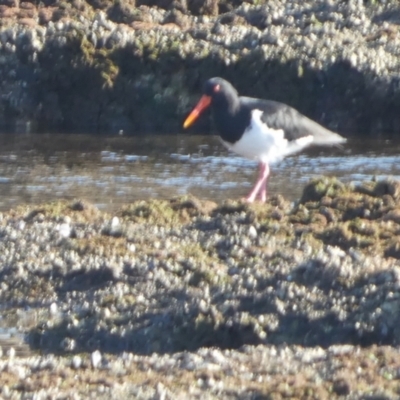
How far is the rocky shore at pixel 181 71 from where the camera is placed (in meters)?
17.4

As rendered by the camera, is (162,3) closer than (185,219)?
No

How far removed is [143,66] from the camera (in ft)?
59.4

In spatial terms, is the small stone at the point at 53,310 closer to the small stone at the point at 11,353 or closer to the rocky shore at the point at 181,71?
the small stone at the point at 11,353

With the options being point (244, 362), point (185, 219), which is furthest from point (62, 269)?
point (244, 362)

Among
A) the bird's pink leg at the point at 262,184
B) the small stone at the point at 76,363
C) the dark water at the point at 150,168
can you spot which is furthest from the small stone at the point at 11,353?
the dark water at the point at 150,168

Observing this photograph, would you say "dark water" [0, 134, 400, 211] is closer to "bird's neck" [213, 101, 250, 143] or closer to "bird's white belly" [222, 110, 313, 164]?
"bird's white belly" [222, 110, 313, 164]

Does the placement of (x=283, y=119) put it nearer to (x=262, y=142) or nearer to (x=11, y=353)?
(x=262, y=142)

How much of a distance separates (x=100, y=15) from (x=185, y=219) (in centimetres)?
1092

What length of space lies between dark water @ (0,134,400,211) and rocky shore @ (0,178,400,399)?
9.46 feet

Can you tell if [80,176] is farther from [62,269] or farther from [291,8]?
[291,8]

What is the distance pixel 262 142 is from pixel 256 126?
0.21 meters

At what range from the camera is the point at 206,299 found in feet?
23.3

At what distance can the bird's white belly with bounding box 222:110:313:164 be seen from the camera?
10.3 m

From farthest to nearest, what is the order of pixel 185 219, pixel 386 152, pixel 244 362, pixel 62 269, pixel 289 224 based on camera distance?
1. pixel 386 152
2. pixel 185 219
3. pixel 289 224
4. pixel 62 269
5. pixel 244 362
